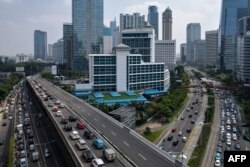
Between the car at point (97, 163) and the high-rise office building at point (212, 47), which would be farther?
the high-rise office building at point (212, 47)

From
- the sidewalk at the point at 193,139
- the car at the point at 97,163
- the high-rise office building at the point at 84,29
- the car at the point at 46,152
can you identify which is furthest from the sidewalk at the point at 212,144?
the high-rise office building at the point at 84,29

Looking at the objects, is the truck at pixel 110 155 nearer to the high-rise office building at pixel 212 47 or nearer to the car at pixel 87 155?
the car at pixel 87 155

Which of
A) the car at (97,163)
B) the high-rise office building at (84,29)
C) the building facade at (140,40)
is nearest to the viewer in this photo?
the car at (97,163)

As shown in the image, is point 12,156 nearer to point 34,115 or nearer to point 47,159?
point 47,159

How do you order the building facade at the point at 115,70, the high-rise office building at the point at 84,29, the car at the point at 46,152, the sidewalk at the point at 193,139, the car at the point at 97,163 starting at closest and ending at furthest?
the car at the point at 97,163
the car at the point at 46,152
the sidewalk at the point at 193,139
the building facade at the point at 115,70
the high-rise office building at the point at 84,29

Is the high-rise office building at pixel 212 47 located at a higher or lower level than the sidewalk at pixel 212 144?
higher

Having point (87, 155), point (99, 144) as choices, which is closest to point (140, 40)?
point (99, 144)

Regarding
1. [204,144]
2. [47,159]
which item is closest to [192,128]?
[204,144]
